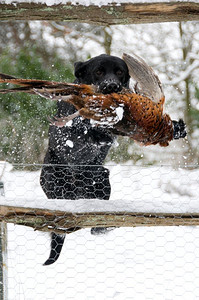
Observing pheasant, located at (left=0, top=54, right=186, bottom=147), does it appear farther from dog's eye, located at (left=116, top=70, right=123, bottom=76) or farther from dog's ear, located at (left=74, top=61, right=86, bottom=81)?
dog's ear, located at (left=74, top=61, right=86, bottom=81)

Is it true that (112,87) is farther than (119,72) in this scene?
No

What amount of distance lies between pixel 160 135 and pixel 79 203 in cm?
56

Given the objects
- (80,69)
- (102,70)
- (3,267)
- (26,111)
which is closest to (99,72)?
(102,70)

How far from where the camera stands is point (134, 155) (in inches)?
202

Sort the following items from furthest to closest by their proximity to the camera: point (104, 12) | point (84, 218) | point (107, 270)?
point (107, 270), point (104, 12), point (84, 218)

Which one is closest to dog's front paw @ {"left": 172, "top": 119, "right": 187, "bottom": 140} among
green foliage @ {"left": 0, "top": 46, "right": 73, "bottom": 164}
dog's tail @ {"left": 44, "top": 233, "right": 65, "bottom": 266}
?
dog's tail @ {"left": 44, "top": 233, "right": 65, "bottom": 266}

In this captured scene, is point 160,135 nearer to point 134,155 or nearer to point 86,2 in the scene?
point 86,2

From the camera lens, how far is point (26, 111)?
5.09 m

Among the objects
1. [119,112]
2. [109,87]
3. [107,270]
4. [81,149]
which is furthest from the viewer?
[81,149]

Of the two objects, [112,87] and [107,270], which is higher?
[112,87]

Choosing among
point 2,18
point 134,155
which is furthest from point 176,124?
point 134,155

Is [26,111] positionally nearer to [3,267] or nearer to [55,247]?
[55,247]

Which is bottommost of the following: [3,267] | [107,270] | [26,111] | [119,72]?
[26,111]

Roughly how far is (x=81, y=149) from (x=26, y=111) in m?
2.99
